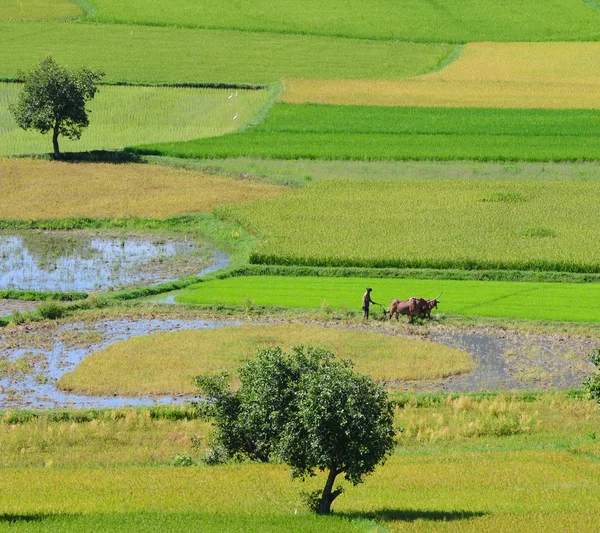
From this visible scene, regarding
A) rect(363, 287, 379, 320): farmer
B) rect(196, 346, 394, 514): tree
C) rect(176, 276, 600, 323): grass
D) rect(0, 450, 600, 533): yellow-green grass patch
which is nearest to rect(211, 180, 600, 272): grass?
rect(176, 276, 600, 323): grass

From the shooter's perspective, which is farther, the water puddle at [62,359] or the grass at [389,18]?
the grass at [389,18]

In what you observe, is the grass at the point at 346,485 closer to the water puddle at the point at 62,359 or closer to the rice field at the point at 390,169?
the water puddle at the point at 62,359

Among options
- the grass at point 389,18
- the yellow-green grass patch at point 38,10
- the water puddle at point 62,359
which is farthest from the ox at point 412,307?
the yellow-green grass patch at point 38,10

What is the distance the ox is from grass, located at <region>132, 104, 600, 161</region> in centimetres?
3102

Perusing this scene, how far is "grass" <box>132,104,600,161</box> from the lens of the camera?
73.6 meters

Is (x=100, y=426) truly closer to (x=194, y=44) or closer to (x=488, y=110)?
(x=488, y=110)

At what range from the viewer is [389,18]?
124062 mm

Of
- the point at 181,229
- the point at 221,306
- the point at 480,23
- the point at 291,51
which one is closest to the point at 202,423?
the point at 221,306

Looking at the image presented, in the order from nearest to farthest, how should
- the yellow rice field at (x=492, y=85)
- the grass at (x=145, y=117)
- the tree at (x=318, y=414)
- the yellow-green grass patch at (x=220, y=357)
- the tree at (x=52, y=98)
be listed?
1. the tree at (x=318, y=414)
2. the yellow-green grass patch at (x=220, y=357)
3. the tree at (x=52, y=98)
4. the grass at (x=145, y=117)
5. the yellow rice field at (x=492, y=85)

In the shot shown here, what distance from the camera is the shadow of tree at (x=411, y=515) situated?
24266 millimetres

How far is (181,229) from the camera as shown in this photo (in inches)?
2366

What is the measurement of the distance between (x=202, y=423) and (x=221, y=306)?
12.4 m

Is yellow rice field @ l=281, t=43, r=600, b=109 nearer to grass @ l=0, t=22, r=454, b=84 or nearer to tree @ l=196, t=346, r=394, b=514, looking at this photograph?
Result: grass @ l=0, t=22, r=454, b=84

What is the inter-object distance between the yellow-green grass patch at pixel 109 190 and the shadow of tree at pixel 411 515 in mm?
38052
